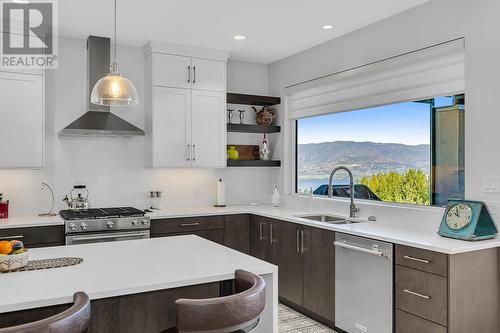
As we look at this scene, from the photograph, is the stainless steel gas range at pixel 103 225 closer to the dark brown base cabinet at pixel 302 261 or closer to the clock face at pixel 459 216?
the dark brown base cabinet at pixel 302 261

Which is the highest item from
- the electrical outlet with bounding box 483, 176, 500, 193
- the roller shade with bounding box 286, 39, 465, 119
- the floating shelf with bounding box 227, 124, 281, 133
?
the roller shade with bounding box 286, 39, 465, 119

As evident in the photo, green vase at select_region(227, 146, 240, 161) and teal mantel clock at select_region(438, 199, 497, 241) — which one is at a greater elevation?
green vase at select_region(227, 146, 240, 161)

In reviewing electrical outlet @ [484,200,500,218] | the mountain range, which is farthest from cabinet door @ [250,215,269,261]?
electrical outlet @ [484,200,500,218]

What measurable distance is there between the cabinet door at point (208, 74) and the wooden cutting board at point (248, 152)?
0.82 m

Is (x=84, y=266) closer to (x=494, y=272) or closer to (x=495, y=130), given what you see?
(x=494, y=272)

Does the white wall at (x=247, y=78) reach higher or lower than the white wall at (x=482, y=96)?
higher

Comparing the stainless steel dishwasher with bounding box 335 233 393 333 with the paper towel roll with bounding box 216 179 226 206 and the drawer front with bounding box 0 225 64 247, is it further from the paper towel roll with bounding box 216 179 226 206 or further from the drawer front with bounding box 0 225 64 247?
the drawer front with bounding box 0 225 64 247

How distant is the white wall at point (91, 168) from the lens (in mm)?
4230

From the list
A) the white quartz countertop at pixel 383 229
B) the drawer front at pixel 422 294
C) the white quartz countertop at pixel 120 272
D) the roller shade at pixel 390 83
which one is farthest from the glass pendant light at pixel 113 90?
the roller shade at pixel 390 83

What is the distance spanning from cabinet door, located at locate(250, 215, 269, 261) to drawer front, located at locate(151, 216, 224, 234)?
1.17 ft

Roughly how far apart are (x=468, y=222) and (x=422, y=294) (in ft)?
1.95

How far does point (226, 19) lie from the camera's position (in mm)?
3834

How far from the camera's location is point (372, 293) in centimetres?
314

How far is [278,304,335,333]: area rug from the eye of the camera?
142 inches
